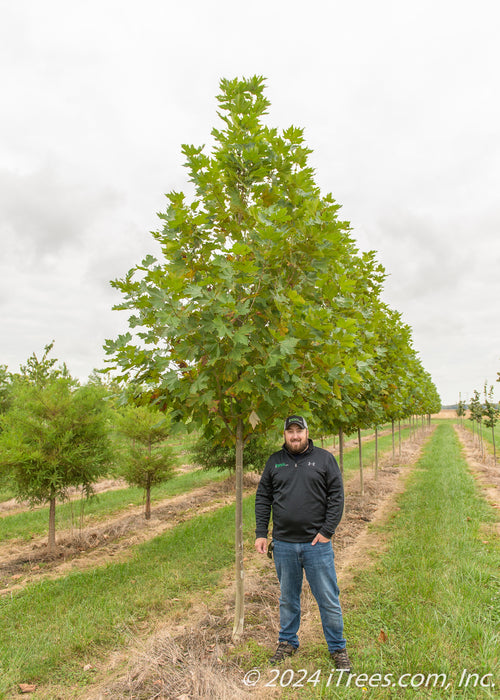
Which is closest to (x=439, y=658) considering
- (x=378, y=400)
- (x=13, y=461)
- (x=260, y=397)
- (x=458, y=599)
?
(x=458, y=599)

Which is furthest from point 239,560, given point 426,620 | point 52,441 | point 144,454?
point 144,454

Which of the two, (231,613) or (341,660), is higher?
(341,660)

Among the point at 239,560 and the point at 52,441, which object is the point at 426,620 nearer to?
the point at 239,560

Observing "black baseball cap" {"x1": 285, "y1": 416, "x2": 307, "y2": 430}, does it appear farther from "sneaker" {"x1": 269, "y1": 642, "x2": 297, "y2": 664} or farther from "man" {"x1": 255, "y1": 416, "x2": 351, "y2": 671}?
"sneaker" {"x1": 269, "y1": 642, "x2": 297, "y2": 664}

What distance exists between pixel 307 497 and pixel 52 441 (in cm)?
666

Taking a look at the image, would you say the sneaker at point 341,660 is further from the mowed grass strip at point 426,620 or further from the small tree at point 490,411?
the small tree at point 490,411

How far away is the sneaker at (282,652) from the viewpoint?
11.8 feet

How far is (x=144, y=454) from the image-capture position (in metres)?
11.4

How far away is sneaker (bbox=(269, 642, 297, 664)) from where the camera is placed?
359 centimetres

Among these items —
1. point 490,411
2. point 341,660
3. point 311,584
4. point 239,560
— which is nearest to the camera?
point 341,660

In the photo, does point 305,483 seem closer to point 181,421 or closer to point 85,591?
point 181,421

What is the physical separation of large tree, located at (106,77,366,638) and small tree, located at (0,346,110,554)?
5.12 meters

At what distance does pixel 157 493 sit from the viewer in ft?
50.6

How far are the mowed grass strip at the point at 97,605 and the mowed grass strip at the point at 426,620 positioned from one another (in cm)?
223
